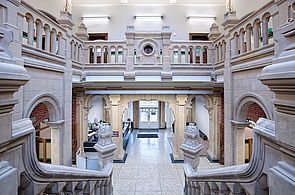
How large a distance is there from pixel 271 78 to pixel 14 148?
5.21 ft

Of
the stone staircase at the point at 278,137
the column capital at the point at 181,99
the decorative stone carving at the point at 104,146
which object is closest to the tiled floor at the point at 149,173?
the column capital at the point at 181,99

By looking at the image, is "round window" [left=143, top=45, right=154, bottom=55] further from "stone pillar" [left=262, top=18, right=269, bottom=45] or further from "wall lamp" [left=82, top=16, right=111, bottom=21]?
"stone pillar" [left=262, top=18, right=269, bottom=45]

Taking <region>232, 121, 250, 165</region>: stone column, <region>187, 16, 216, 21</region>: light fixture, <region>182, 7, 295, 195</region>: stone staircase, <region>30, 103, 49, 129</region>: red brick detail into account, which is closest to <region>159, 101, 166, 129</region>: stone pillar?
<region>187, 16, 216, 21</region>: light fixture

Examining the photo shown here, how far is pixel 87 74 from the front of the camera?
26.5 feet

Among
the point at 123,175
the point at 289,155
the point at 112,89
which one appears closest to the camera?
the point at 289,155

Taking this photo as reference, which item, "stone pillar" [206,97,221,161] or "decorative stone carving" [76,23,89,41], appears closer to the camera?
"decorative stone carving" [76,23,89,41]

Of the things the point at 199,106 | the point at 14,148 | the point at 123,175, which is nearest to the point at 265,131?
the point at 14,148

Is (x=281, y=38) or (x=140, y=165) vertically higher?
(x=281, y=38)

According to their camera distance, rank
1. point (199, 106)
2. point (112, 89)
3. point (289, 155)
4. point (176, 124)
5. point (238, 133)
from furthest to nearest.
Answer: point (199, 106)
point (176, 124)
point (112, 89)
point (238, 133)
point (289, 155)

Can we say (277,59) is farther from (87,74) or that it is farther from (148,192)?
(87,74)

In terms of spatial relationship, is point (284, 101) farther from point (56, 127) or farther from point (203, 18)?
point (203, 18)

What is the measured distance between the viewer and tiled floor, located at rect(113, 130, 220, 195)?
6836 mm

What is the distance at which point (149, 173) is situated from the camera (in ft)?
26.6

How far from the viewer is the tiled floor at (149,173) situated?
6836 mm
